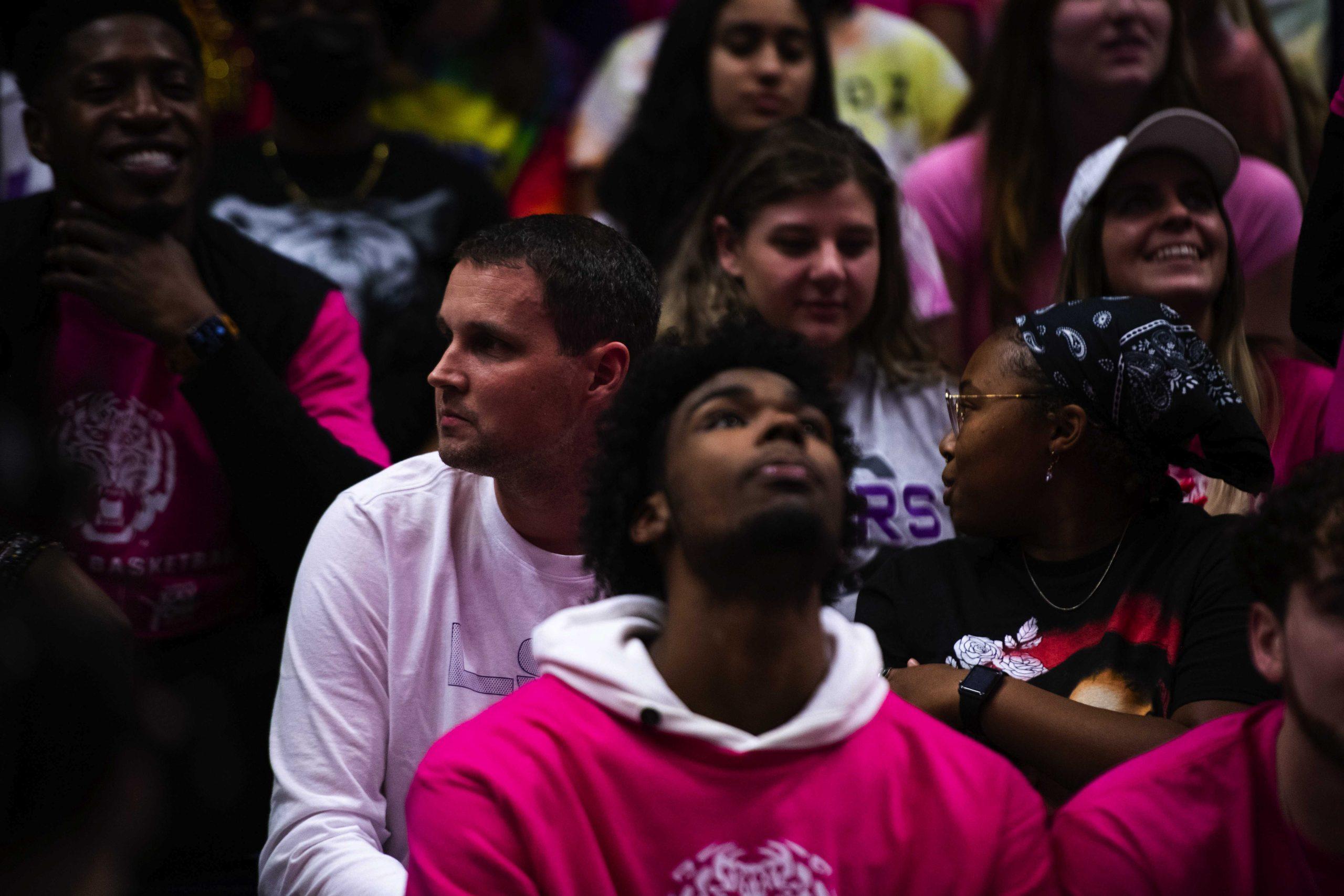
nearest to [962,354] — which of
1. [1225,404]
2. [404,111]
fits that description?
[1225,404]

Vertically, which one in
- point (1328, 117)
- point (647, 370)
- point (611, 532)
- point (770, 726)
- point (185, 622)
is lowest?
point (185, 622)

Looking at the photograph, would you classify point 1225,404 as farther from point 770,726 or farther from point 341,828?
point 341,828

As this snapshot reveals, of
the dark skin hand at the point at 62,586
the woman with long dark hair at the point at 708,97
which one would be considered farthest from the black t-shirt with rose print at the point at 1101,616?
the woman with long dark hair at the point at 708,97

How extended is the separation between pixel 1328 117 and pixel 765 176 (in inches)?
53.2

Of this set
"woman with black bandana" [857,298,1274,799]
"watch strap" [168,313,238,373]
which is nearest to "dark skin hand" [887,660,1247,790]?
"woman with black bandana" [857,298,1274,799]

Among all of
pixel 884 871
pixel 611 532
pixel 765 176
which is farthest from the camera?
pixel 765 176

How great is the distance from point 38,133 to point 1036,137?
2526mm

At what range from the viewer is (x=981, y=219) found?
4.34 meters

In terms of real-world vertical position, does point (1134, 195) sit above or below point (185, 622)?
above

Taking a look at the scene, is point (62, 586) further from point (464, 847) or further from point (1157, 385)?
point (1157, 385)

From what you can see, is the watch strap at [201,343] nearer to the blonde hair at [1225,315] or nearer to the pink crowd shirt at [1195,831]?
the blonde hair at [1225,315]

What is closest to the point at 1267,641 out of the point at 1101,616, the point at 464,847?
the point at 1101,616

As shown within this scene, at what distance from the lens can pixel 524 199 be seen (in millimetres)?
5000

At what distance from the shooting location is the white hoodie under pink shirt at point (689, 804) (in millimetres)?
2053
